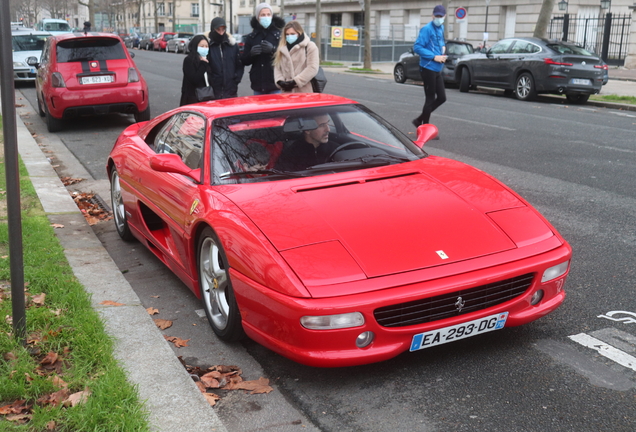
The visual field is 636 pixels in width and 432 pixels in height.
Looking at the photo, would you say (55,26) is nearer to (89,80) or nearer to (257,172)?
(89,80)

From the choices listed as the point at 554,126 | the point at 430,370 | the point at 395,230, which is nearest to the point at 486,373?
the point at 430,370

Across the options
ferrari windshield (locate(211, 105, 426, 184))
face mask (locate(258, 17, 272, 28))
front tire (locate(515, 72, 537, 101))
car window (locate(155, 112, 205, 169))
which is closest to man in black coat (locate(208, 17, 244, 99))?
face mask (locate(258, 17, 272, 28))

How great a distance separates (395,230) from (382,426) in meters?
0.98

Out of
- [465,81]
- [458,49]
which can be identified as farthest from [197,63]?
[458,49]

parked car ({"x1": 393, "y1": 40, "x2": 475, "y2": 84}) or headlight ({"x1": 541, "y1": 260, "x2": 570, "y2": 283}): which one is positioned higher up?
parked car ({"x1": 393, "y1": 40, "x2": 475, "y2": 84})

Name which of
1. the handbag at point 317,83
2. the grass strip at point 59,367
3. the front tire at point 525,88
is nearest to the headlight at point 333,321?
the grass strip at point 59,367

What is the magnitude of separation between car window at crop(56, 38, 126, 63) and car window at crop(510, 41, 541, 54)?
35.6 feet

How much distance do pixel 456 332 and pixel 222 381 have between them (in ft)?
3.80

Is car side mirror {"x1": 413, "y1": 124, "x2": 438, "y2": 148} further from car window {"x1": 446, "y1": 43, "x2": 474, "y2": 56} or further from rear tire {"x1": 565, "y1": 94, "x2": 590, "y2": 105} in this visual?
car window {"x1": 446, "y1": 43, "x2": 474, "y2": 56}

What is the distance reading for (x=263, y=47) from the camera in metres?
8.70

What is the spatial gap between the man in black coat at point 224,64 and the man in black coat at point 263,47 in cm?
31

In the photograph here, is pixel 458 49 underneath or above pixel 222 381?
above

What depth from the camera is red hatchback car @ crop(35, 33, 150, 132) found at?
11.9 metres

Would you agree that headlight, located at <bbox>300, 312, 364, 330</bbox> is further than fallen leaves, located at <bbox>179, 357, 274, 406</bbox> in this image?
No
